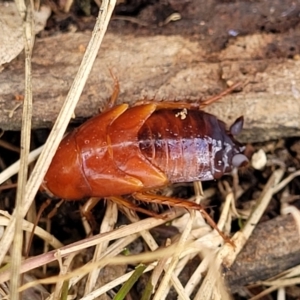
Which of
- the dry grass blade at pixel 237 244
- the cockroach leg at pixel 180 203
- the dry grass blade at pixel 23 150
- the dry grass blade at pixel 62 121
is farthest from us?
the cockroach leg at pixel 180 203

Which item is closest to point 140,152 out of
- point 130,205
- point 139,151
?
point 139,151

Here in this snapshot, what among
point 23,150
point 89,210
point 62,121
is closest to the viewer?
point 23,150

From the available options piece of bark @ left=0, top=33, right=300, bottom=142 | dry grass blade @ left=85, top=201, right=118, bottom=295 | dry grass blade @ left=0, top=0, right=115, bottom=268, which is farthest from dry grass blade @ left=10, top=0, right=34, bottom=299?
dry grass blade @ left=85, top=201, right=118, bottom=295

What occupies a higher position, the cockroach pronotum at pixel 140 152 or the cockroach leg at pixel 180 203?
the cockroach pronotum at pixel 140 152

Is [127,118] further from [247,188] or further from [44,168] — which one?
[247,188]

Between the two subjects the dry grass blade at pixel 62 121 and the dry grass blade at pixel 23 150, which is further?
the dry grass blade at pixel 62 121

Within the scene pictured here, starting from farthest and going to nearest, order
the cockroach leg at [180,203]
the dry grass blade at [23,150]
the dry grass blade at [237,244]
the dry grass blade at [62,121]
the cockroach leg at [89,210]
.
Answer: the cockroach leg at [89,210] → the cockroach leg at [180,203] → the dry grass blade at [237,244] → the dry grass blade at [62,121] → the dry grass blade at [23,150]

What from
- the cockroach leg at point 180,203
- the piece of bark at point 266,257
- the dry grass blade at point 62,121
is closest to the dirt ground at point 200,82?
the piece of bark at point 266,257

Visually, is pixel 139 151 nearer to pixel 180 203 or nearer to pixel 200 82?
pixel 180 203

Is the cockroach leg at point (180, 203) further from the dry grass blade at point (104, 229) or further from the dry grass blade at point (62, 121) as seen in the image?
the dry grass blade at point (62, 121)
